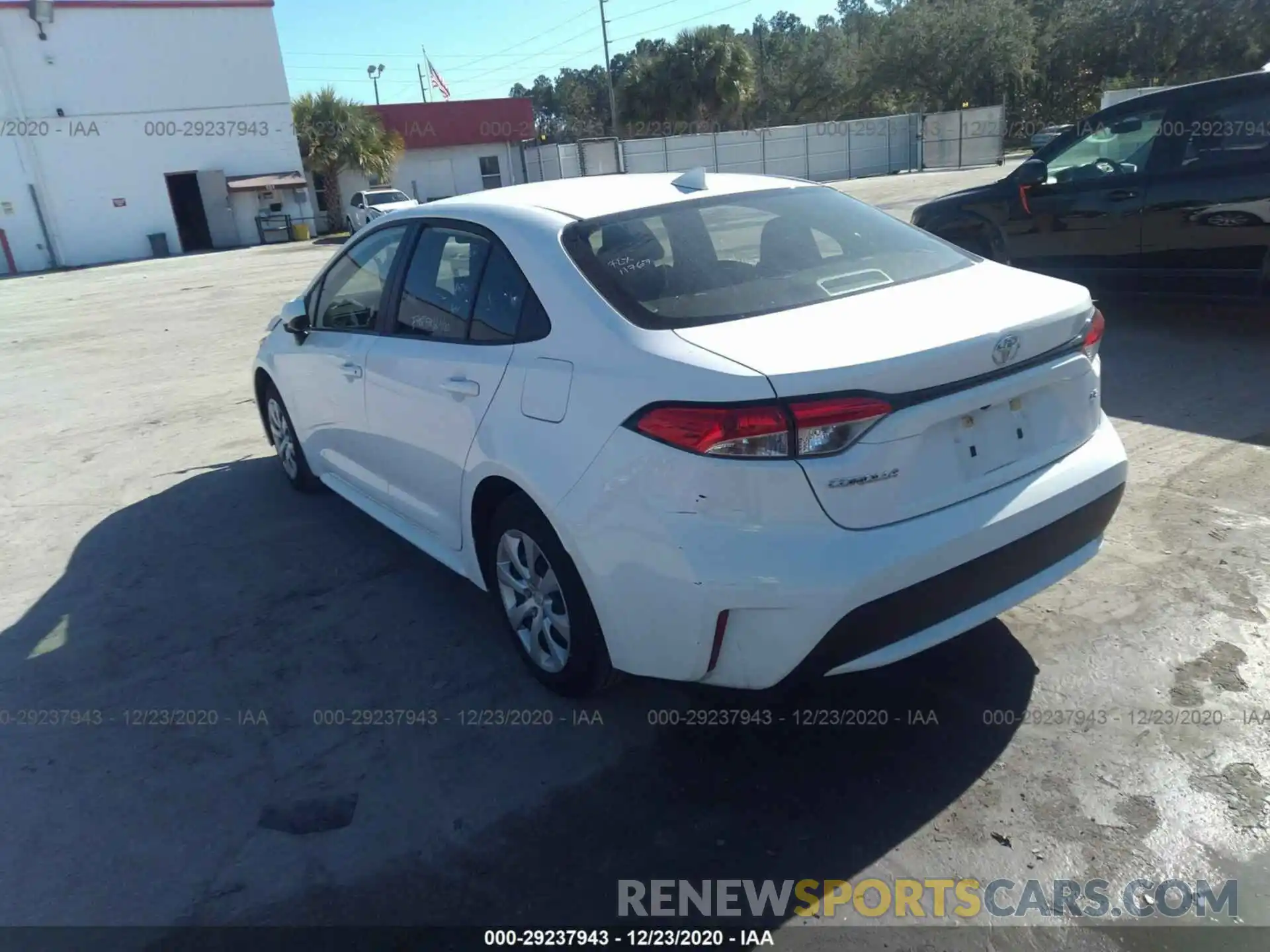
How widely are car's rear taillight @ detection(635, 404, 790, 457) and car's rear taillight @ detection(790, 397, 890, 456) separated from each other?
45 millimetres

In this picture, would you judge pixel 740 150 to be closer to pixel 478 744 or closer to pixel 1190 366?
pixel 1190 366

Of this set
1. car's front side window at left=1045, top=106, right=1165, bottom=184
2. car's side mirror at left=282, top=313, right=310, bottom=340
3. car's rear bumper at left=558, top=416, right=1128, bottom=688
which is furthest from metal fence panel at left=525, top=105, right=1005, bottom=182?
car's rear bumper at left=558, top=416, right=1128, bottom=688

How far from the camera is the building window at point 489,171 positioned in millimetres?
41562

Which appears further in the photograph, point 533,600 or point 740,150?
point 740,150

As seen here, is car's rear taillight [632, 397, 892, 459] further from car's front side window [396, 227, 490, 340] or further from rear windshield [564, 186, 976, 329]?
car's front side window [396, 227, 490, 340]

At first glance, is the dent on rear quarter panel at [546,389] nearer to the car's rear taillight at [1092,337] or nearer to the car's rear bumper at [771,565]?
the car's rear bumper at [771,565]

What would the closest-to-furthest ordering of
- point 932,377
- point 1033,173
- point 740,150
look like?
1. point 932,377
2. point 1033,173
3. point 740,150

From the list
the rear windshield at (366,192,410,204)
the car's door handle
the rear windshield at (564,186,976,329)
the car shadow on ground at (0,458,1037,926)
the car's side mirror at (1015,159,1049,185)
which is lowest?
the car shadow on ground at (0,458,1037,926)

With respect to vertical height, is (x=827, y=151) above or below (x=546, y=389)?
below

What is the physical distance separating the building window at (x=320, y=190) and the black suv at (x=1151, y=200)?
35.3 m

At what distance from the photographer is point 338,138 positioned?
36031 millimetres

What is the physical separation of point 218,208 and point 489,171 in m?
11.7

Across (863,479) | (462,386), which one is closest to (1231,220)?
(863,479)

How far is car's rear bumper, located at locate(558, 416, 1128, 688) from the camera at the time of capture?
2525mm
